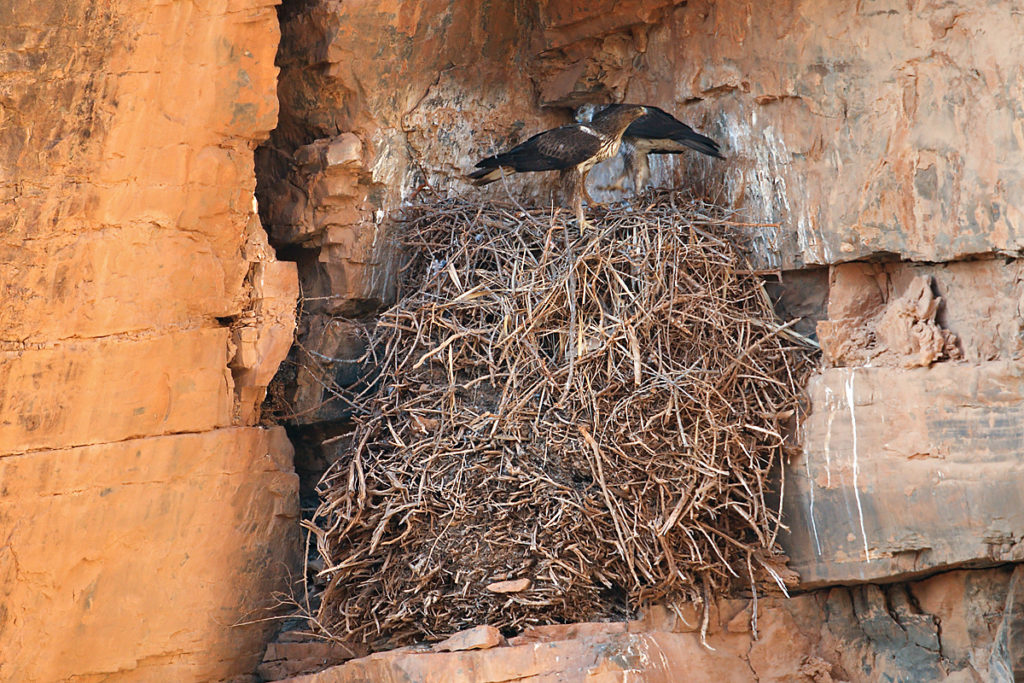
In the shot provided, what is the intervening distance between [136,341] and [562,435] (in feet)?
6.36

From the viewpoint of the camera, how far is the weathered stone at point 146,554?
4.90 meters

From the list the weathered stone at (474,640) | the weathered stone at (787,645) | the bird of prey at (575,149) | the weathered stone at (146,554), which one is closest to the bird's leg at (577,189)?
the bird of prey at (575,149)

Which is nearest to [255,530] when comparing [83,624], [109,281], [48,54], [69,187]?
[83,624]

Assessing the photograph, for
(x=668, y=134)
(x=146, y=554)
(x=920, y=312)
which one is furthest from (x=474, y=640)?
(x=668, y=134)

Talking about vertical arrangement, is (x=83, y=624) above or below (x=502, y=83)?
below

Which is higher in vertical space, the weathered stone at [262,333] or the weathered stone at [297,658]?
the weathered stone at [262,333]

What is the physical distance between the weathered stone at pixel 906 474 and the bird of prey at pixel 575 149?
1.63 meters

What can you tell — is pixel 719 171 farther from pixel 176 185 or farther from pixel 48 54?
pixel 48 54

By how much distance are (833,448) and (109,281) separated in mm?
3333

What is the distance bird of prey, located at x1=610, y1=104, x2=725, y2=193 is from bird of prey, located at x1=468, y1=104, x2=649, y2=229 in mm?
63

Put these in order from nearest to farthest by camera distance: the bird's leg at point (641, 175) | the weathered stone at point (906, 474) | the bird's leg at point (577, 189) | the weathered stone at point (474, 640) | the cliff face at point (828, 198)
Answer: the weathered stone at point (474, 640) < the weathered stone at point (906, 474) < the cliff face at point (828, 198) < the bird's leg at point (577, 189) < the bird's leg at point (641, 175)

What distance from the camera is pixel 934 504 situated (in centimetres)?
523

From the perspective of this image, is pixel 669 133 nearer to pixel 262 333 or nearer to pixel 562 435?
pixel 562 435

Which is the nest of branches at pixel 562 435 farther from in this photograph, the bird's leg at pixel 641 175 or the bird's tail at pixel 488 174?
the bird's leg at pixel 641 175
